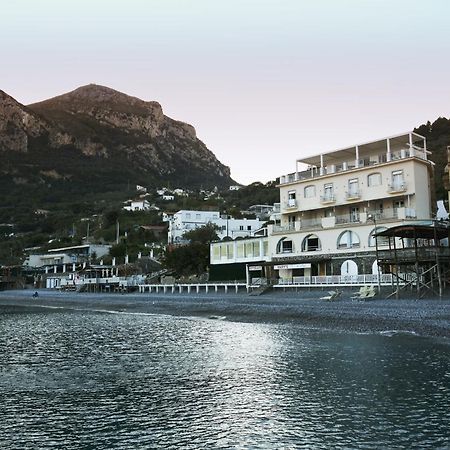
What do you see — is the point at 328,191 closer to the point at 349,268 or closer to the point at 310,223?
the point at 310,223

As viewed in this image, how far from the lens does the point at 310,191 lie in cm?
5503

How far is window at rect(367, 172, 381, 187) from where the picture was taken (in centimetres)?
4938

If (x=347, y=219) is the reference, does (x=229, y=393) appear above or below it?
below

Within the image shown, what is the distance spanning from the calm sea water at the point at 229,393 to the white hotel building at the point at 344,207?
23.0m

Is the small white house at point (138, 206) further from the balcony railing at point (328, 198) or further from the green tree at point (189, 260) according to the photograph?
the balcony railing at point (328, 198)

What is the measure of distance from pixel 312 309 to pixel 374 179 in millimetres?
19238

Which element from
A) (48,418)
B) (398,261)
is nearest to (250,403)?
(48,418)

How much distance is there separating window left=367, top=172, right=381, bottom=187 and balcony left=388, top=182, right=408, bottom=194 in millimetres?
1558

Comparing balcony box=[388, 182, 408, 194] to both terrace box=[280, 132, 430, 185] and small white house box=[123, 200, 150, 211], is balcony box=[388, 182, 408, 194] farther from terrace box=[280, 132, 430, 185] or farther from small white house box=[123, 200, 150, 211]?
small white house box=[123, 200, 150, 211]

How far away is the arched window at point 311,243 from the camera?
174ft

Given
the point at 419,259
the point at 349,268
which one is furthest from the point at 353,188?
the point at 419,259

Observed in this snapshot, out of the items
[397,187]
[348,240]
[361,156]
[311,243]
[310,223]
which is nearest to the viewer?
[397,187]

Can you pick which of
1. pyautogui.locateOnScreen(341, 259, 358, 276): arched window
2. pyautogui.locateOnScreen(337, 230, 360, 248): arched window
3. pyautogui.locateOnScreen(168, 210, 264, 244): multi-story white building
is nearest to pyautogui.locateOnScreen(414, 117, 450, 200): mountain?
pyautogui.locateOnScreen(337, 230, 360, 248): arched window

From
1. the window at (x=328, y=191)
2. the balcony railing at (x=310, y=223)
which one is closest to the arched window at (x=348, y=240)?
the balcony railing at (x=310, y=223)
